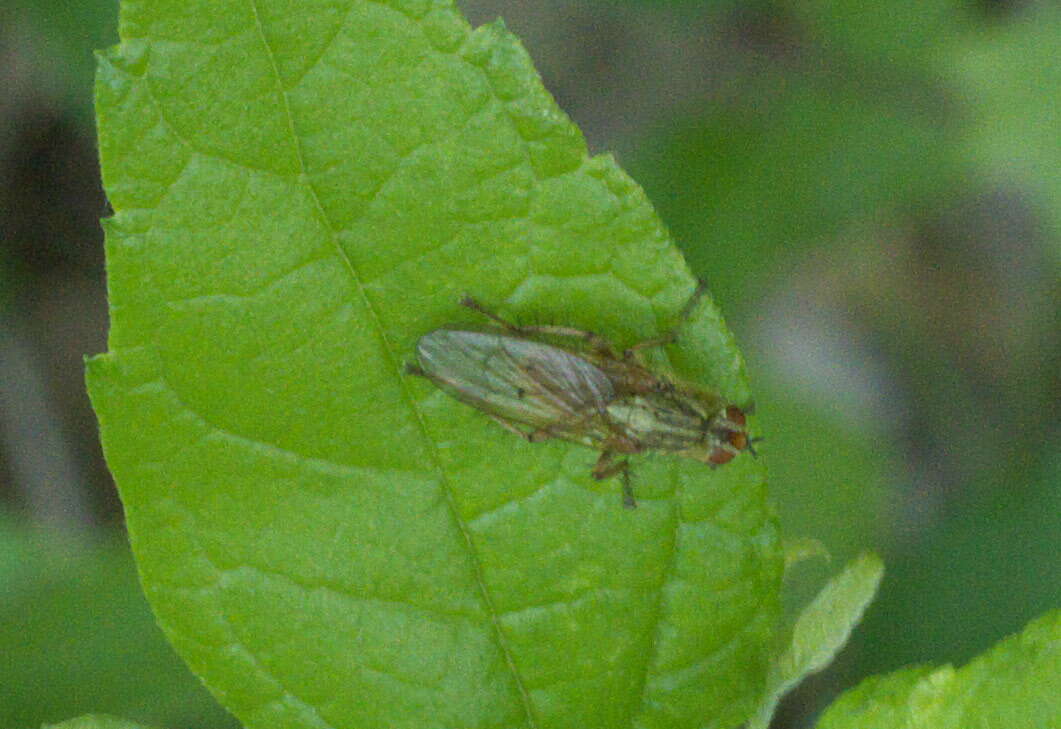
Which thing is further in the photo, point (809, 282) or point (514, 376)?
point (809, 282)

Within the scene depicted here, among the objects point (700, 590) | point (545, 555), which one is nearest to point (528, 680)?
point (545, 555)

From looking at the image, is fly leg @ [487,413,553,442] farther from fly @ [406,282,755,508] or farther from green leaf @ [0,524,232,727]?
green leaf @ [0,524,232,727]

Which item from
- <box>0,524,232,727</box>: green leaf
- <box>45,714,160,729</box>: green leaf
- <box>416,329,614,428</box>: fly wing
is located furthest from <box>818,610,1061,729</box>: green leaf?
<box>0,524,232,727</box>: green leaf

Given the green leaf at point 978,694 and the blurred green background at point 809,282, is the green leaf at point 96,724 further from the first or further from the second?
the blurred green background at point 809,282

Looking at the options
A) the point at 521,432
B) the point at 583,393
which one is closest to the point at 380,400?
the point at 521,432

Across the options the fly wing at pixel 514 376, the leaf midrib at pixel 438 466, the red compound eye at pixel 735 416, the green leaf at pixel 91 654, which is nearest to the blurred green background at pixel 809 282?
the green leaf at pixel 91 654

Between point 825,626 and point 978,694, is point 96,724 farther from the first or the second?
point 978,694

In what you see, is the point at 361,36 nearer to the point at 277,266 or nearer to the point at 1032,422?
the point at 277,266

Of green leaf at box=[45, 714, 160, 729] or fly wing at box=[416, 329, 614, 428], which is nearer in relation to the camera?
green leaf at box=[45, 714, 160, 729]
